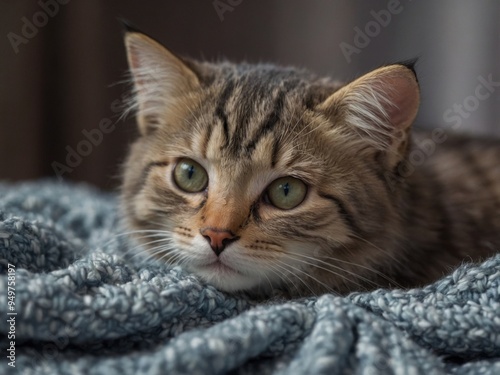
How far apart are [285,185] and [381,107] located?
0.96ft

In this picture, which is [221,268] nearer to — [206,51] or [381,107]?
[381,107]

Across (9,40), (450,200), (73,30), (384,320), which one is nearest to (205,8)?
(73,30)

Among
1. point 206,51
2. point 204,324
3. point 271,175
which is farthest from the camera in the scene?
point 206,51

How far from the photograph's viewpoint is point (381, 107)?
1.37m

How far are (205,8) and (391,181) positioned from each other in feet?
5.54

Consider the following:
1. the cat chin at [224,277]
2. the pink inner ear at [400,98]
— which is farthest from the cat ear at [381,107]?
the cat chin at [224,277]

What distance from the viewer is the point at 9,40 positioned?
245 centimetres

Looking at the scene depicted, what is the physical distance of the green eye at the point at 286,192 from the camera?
1.30m

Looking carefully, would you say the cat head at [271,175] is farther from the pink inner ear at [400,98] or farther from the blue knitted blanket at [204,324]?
the blue knitted blanket at [204,324]

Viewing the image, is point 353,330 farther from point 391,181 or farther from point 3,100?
point 3,100

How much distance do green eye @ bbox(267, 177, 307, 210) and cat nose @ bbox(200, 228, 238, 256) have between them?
159mm

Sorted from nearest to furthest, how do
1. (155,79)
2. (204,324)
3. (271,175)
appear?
(204,324), (271,175), (155,79)

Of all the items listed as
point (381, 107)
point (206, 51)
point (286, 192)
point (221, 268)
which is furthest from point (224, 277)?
point (206, 51)

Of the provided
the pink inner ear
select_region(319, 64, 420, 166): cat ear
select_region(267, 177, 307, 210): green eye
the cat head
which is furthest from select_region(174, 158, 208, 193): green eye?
the pink inner ear
